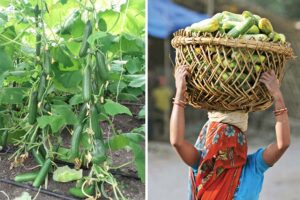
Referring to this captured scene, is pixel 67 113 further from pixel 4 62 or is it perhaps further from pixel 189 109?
pixel 189 109

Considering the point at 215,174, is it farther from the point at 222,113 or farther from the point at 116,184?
the point at 116,184

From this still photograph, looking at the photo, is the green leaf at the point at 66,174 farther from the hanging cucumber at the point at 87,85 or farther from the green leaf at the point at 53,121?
the hanging cucumber at the point at 87,85

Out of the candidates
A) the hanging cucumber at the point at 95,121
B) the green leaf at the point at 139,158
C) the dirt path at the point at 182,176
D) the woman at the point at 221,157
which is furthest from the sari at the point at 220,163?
the dirt path at the point at 182,176

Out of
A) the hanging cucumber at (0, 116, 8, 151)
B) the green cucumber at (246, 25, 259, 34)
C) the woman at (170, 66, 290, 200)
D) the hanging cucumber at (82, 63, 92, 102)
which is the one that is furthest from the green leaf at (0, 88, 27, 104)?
the green cucumber at (246, 25, 259, 34)

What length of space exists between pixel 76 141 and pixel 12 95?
1.30 feet

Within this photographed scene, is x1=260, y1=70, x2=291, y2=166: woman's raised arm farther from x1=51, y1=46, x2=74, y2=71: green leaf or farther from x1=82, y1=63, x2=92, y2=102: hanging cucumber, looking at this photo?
x1=51, y1=46, x2=74, y2=71: green leaf

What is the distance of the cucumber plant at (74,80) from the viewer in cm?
271

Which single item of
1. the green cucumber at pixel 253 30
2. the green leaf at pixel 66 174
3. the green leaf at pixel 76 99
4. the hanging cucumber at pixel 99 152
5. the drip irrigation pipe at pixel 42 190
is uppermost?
the green cucumber at pixel 253 30

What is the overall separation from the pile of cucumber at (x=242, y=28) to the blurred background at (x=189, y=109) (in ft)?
4.27

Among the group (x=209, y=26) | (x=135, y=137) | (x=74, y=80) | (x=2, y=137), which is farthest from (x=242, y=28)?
(x=2, y=137)

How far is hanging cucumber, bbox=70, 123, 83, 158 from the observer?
2.76 meters

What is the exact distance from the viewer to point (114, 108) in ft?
8.89

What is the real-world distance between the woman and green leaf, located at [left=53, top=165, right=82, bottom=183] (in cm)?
78

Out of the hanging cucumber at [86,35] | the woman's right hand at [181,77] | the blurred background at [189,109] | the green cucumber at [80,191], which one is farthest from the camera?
the blurred background at [189,109]
